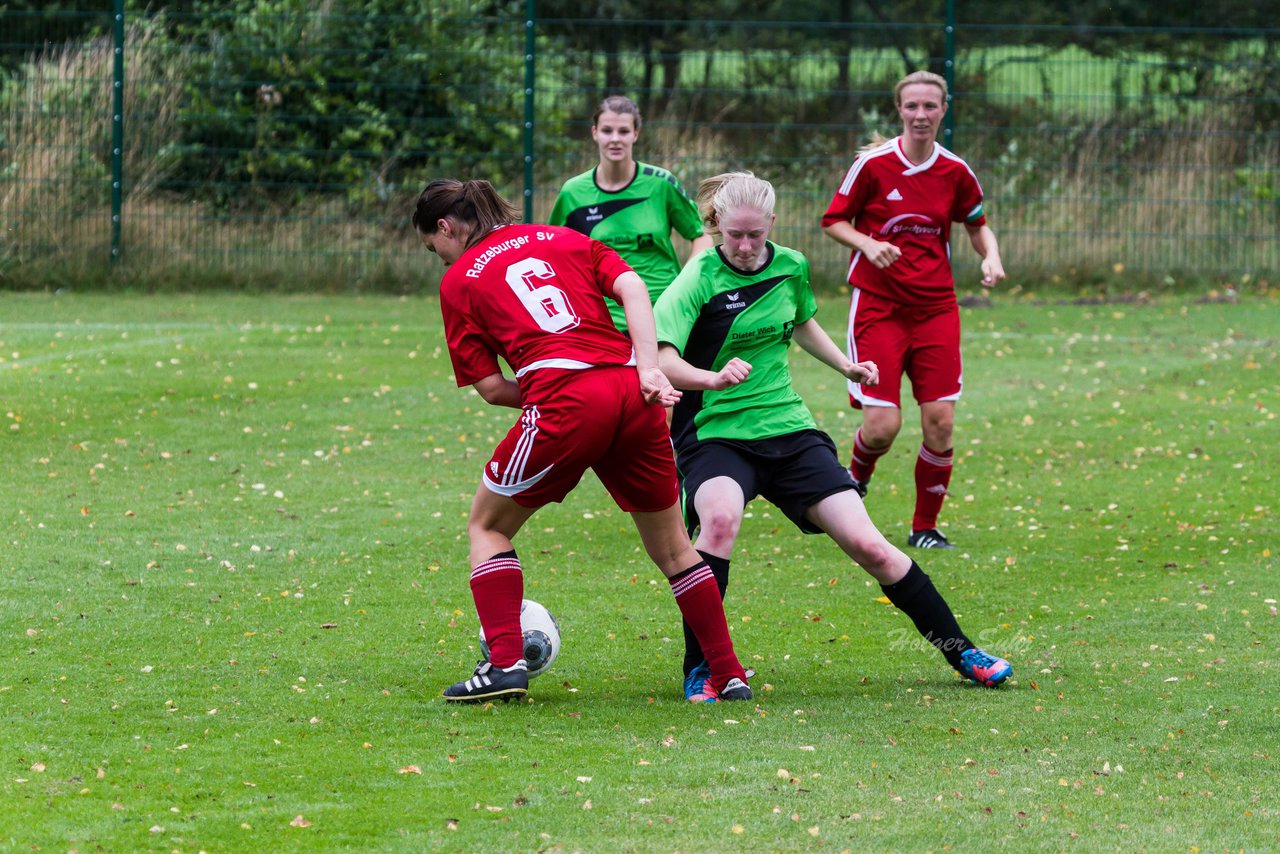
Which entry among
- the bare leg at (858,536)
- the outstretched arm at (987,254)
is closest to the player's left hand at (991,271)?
the outstretched arm at (987,254)

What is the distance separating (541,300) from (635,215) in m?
3.60

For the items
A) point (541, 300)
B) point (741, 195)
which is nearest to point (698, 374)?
point (541, 300)

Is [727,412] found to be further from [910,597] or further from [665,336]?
[910,597]

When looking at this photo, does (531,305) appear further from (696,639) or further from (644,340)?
(696,639)

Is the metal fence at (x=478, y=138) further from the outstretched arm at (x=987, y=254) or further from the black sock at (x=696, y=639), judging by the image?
the black sock at (x=696, y=639)

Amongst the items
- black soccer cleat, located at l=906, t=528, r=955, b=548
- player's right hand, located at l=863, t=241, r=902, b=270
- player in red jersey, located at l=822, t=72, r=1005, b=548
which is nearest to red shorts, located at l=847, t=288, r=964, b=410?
player in red jersey, located at l=822, t=72, r=1005, b=548

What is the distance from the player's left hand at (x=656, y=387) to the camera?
5.14 m

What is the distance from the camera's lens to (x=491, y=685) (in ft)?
17.7

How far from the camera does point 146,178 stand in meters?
18.9

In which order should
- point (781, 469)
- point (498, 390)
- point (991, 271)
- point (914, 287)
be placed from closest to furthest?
1. point (498, 390)
2. point (781, 469)
3. point (991, 271)
4. point (914, 287)

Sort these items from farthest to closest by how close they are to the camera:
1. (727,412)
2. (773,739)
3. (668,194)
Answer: (668,194), (727,412), (773,739)

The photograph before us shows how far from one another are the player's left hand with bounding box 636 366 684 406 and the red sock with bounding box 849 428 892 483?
3.58m

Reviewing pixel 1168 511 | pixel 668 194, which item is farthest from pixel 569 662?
pixel 1168 511

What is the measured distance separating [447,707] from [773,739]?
3.47ft
